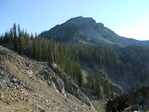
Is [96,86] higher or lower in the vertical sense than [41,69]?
lower

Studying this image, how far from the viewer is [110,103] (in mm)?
13000

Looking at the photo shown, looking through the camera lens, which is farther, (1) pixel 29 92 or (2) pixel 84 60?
(2) pixel 84 60

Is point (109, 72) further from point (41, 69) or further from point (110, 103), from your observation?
point (110, 103)

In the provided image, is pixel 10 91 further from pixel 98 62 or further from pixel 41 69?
pixel 98 62

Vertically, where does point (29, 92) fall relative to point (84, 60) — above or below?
below

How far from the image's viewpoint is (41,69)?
48000mm

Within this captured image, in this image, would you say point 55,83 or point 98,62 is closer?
point 55,83

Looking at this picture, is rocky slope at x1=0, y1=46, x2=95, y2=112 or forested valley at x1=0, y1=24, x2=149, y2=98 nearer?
rocky slope at x1=0, y1=46, x2=95, y2=112

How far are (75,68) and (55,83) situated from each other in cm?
4071

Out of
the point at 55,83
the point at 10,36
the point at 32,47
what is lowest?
the point at 55,83

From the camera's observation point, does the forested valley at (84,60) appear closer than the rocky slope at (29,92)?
No

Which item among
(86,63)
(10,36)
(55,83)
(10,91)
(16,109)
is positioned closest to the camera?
(16,109)

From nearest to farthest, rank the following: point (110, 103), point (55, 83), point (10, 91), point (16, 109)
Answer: point (110, 103) < point (16, 109) < point (10, 91) < point (55, 83)

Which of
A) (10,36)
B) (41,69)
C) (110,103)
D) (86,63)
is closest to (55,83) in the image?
(41,69)
